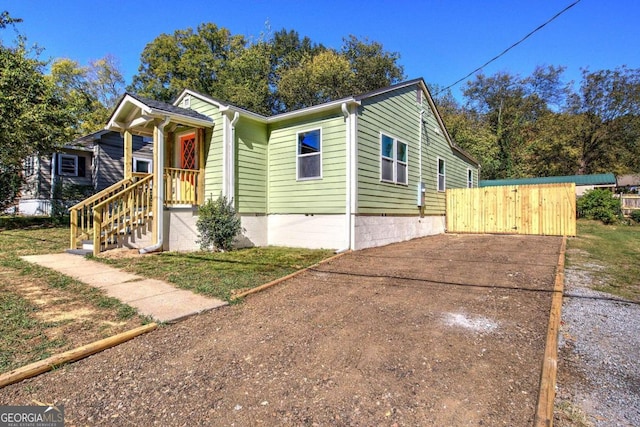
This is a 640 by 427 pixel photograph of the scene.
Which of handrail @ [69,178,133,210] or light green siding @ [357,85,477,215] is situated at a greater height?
light green siding @ [357,85,477,215]

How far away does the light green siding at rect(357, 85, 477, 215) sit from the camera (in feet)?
28.5

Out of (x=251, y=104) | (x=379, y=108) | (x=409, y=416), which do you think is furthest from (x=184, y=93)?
(x=251, y=104)

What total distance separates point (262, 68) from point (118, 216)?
76.0 feet

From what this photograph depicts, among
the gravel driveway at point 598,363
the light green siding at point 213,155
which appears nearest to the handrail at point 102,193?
the light green siding at point 213,155

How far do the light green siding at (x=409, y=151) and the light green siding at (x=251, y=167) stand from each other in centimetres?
303

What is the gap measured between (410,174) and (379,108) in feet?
9.36

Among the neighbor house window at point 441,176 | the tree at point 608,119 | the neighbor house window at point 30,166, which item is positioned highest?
the tree at point 608,119

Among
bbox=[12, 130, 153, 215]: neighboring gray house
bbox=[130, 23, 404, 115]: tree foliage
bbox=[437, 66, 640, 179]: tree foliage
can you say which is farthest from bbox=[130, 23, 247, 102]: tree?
bbox=[437, 66, 640, 179]: tree foliage

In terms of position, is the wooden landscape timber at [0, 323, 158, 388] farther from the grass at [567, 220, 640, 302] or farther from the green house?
the grass at [567, 220, 640, 302]

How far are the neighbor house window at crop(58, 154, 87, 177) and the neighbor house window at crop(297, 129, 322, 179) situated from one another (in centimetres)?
1438

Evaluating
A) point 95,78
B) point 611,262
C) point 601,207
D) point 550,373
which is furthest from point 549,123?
point 95,78

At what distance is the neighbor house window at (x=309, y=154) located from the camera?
8.81m

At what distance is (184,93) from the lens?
10.2m

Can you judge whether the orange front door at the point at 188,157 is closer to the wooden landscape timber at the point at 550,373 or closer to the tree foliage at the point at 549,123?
the wooden landscape timber at the point at 550,373
